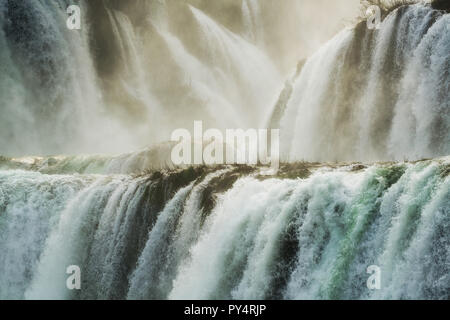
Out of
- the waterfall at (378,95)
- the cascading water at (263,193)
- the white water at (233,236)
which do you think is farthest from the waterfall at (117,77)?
the white water at (233,236)

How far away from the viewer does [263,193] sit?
36.0 ft

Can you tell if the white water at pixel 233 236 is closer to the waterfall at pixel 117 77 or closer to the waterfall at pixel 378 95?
the waterfall at pixel 378 95

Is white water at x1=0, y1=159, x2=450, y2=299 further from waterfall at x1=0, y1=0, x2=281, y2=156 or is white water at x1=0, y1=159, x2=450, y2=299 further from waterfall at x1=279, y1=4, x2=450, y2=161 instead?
waterfall at x1=0, y1=0, x2=281, y2=156

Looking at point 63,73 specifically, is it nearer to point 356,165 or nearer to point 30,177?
point 30,177

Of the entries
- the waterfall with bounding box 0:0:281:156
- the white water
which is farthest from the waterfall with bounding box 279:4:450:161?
the waterfall with bounding box 0:0:281:156

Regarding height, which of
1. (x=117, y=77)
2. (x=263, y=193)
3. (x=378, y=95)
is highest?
(x=117, y=77)

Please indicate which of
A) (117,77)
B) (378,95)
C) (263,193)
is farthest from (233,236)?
(117,77)

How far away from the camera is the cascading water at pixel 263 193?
29.1 feet

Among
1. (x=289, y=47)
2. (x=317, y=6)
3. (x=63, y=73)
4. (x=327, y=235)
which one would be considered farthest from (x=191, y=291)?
(x=317, y=6)

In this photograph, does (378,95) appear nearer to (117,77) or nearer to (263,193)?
(263,193)

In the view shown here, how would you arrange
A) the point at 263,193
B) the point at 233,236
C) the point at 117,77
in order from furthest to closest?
the point at 117,77
the point at 263,193
the point at 233,236

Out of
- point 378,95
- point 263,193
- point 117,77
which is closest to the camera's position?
point 263,193

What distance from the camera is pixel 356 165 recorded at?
1115 centimetres
